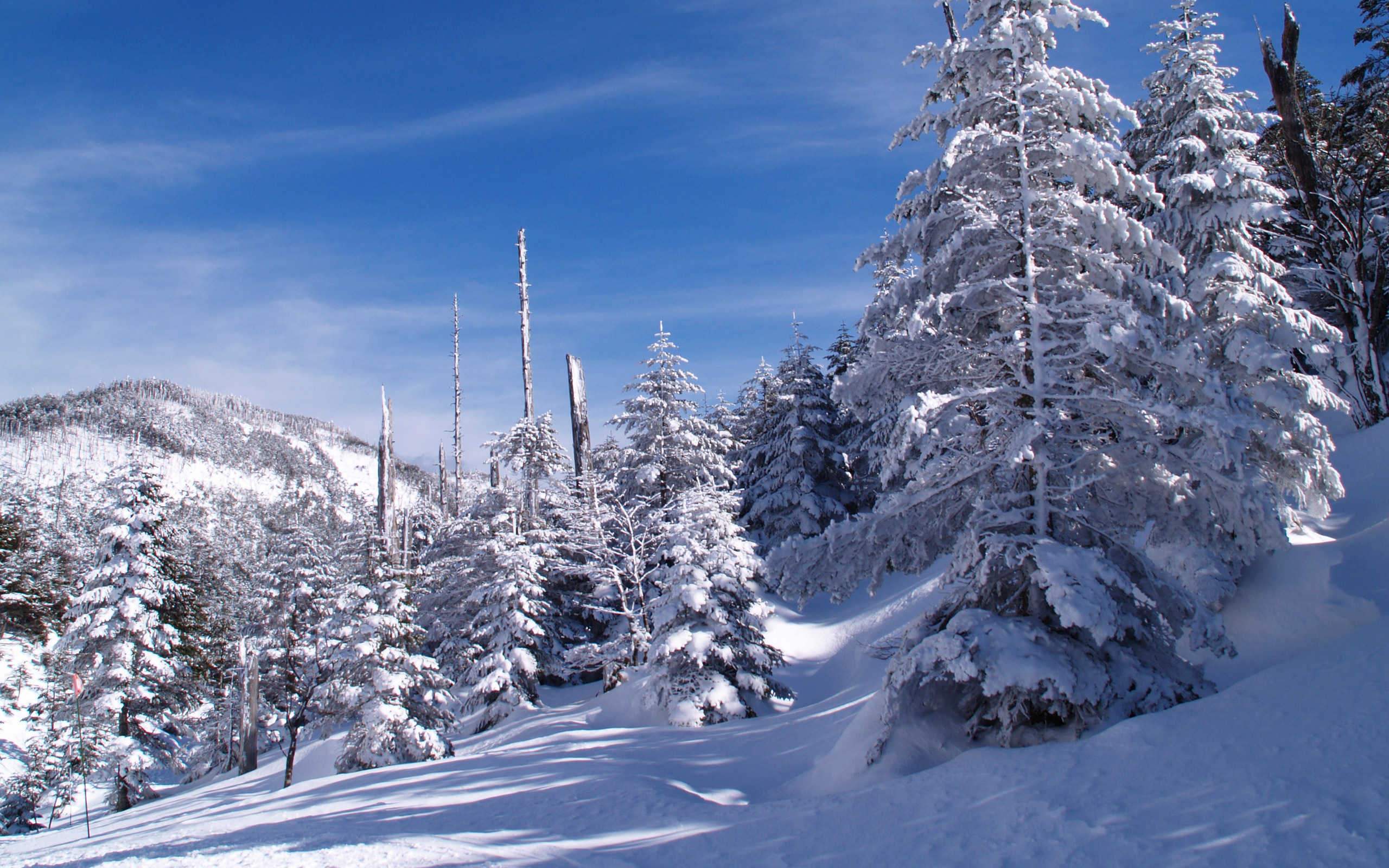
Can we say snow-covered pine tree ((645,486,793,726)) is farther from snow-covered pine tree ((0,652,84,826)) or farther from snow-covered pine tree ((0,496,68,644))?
snow-covered pine tree ((0,496,68,644))

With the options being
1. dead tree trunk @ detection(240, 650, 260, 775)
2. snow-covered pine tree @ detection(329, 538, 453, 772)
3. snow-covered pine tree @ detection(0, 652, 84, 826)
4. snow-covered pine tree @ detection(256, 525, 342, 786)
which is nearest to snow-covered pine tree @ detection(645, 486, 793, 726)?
snow-covered pine tree @ detection(329, 538, 453, 772)

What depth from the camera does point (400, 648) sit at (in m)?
18.3

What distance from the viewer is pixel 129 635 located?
70.0ft

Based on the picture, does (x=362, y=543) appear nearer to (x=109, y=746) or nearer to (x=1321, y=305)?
(x=109, y=746)

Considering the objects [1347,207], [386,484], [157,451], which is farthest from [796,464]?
[157,451]

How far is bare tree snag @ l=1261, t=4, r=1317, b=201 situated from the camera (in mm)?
15055

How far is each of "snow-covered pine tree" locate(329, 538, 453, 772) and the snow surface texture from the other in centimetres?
472

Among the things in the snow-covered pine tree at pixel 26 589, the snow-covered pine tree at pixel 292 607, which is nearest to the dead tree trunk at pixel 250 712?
the snow-covered pine tree at pixel 292 607

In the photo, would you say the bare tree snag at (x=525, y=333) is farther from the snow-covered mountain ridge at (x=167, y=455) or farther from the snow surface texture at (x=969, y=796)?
the snow-covered mountain ridge at (x=167, y=455)

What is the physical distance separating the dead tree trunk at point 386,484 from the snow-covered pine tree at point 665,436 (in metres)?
7.69

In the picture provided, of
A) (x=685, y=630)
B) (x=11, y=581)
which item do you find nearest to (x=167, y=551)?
(x=11, y=581)

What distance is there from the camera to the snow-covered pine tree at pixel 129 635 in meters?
20.9

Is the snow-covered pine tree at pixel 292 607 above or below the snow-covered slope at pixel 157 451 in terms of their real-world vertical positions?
below

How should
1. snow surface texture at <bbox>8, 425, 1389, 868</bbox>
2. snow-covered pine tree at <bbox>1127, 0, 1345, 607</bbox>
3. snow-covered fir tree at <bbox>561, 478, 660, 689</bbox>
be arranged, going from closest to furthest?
1. snow surface texture at <bbox>8, 425, 1389, 868</bbox>
2. snow-covered pine tree at <bbox>1127, 0, 1345, 607</bbox>
3. snow-covered fir tree at <bbox>561, 478, 660, 689</bbox>
